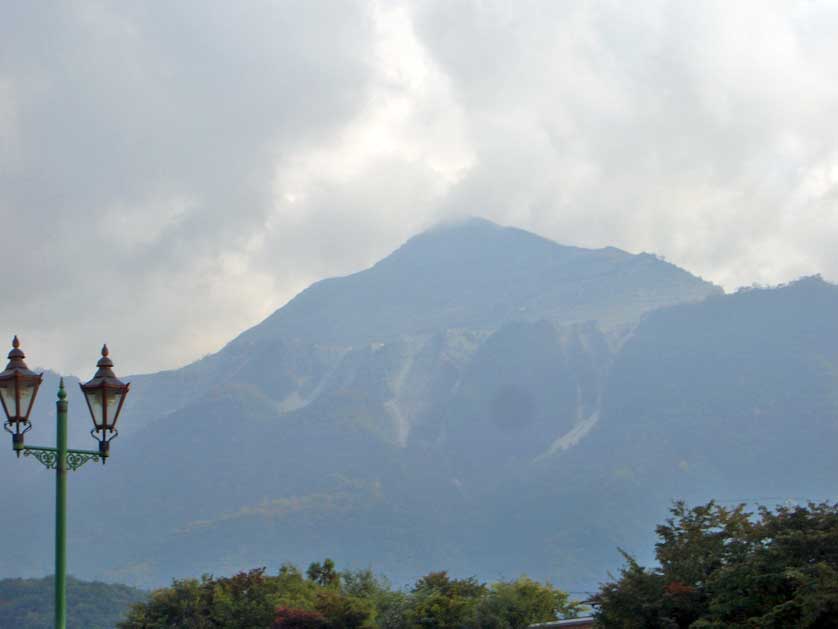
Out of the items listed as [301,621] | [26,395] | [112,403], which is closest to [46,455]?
[26,395]

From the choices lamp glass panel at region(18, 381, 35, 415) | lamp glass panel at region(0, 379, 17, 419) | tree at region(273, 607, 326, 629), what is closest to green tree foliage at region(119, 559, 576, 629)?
tree at region(273, 607, 326, 629)

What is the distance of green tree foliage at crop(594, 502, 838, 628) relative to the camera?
3288 cm

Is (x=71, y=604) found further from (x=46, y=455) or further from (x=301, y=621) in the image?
(x=46, y=455)

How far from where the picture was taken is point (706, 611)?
1510 inches

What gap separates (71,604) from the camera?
161m

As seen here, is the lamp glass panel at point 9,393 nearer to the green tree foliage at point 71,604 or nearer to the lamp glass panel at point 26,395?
the lamp glass panel at point 26,395

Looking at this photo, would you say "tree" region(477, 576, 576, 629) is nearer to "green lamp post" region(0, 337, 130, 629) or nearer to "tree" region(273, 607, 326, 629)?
"tree" region(273, 607, 326, 629)

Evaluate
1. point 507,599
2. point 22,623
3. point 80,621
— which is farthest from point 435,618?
point 22,623

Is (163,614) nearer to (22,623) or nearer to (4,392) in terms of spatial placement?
(4,392)

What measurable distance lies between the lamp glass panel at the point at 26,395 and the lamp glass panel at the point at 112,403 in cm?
100

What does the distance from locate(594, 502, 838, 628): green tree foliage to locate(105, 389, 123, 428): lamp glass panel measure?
21413mm

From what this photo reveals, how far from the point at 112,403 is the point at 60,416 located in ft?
2.70

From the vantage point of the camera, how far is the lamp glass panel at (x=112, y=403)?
650 inches

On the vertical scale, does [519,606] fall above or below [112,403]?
above
